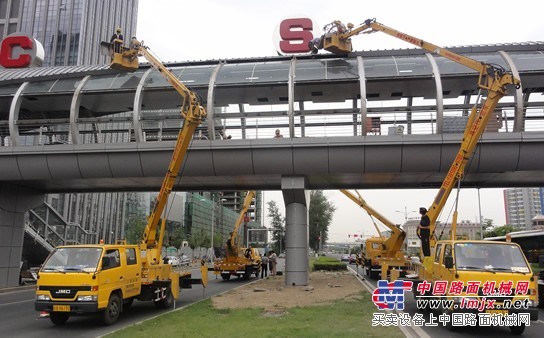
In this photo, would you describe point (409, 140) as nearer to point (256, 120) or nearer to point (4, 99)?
point (256, 120)

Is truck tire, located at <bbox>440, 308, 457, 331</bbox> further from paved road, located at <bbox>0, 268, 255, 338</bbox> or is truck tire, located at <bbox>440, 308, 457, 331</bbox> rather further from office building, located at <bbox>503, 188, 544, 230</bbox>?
office building, located at <bbox>503, 188, 544, 230</bbox>

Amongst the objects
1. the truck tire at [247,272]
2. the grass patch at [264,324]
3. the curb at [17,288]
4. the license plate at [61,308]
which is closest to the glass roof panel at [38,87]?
the curb at [17,288]

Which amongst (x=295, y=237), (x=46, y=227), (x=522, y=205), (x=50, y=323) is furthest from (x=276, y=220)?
(x=522, y=205)

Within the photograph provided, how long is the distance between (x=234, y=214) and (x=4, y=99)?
9620cm

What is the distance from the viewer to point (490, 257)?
10383 mm

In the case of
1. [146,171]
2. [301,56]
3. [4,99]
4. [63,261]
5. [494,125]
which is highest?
[301,56]

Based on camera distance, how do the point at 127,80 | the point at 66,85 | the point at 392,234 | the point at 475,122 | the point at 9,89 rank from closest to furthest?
1. the point at 475,122
2. the point at 127,80
3. the point at 66,85
4. the point at 9,89
5. the point at 392,234

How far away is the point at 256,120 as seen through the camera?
64.0 ft

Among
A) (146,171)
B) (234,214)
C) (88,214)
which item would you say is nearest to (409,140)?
(146,171)

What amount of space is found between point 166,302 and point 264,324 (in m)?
5.43

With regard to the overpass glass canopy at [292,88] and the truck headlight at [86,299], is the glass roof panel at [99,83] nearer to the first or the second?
the overpass glass canopy at [292,88]

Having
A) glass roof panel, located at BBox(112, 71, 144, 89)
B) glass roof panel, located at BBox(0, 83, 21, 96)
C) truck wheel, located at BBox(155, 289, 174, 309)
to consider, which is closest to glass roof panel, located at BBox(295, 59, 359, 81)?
glass roof panel, located at BBox(112, 71, 144, 89)

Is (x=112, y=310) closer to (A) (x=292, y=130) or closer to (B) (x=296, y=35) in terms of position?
(A) (x=292, y=130)

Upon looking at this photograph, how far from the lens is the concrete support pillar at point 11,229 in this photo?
21.2 metres
